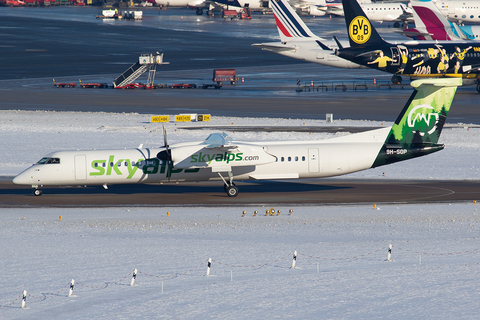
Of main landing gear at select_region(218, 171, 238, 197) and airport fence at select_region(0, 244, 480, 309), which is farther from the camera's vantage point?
main landing gear at select_region(218, 171, 238, 197)

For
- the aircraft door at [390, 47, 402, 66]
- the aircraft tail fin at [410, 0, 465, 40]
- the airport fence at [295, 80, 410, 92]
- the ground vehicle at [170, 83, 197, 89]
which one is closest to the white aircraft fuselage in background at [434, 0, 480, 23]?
the aircraft tail fin at [410, 0, 465, 40]

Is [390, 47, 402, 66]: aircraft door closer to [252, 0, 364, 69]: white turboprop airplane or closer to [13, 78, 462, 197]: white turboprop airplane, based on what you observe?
[252, 0, 364, 69]: white turboprop airplane

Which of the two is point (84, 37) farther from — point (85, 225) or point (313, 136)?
point (85, 225)

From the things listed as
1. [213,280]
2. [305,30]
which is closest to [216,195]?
[213,280]

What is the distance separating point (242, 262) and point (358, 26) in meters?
46.6

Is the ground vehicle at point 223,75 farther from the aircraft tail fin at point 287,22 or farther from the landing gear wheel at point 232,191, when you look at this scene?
the landing gear wheel at point 232,191

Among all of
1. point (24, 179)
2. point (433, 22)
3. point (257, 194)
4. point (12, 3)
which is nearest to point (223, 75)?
point (433, 22)

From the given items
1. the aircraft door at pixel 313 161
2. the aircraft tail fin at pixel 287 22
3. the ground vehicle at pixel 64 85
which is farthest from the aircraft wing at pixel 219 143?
→ the ground vehicle at pixel 64 85

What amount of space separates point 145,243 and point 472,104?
44146mm

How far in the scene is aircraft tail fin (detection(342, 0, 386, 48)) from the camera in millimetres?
62312

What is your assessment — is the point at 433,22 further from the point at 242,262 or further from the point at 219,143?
the point at 242,262

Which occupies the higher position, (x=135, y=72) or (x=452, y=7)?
(x=452, y=7)

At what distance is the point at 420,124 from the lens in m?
32.2

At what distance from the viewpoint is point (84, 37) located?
114875 millimetres
